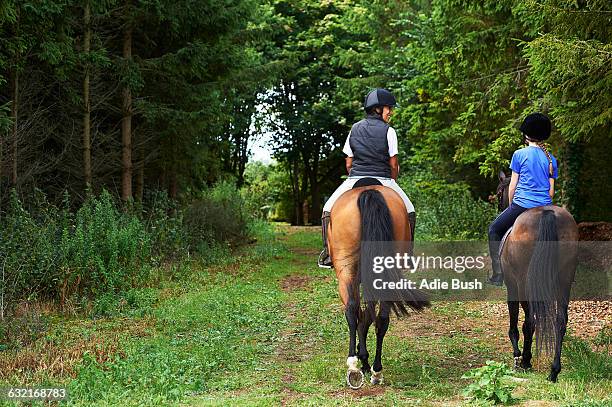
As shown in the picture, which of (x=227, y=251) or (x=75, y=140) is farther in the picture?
(x=227, y=251)

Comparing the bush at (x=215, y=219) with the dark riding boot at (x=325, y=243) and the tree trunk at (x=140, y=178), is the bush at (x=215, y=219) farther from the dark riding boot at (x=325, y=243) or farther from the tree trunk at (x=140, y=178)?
the dark riding boot at (x=325, y=243)

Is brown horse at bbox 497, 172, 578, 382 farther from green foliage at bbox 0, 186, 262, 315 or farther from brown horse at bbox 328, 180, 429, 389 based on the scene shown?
green foliage at bbox 0, 186, 262, 315

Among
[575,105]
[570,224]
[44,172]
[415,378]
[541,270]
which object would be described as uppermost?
[575,105]

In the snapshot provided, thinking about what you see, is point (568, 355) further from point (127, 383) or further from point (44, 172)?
point (44, 172)

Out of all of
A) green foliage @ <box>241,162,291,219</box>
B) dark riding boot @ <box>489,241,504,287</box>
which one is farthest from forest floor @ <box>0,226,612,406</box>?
green foliage @ <box>241,162,291,219</box>

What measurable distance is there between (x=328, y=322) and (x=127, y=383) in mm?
4170

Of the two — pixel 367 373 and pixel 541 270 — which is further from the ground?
pixel 541 270

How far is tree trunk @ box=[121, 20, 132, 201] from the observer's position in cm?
1606

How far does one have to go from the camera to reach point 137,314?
1044cm

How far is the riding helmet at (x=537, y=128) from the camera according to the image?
7.28 metres

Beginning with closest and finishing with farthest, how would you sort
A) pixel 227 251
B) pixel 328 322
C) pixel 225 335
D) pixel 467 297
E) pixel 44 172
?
1. pixel 225 335
2. pixel 328 322
3. pixel 467 297
4. pixel 44 172
5. pixel 227 251

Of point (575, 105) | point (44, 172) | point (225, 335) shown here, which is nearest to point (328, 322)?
point (225, 335)

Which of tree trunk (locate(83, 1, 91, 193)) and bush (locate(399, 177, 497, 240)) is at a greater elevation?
tree trunk (locate(83, 1, 91, 193))

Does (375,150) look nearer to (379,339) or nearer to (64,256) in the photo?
(379,339)
